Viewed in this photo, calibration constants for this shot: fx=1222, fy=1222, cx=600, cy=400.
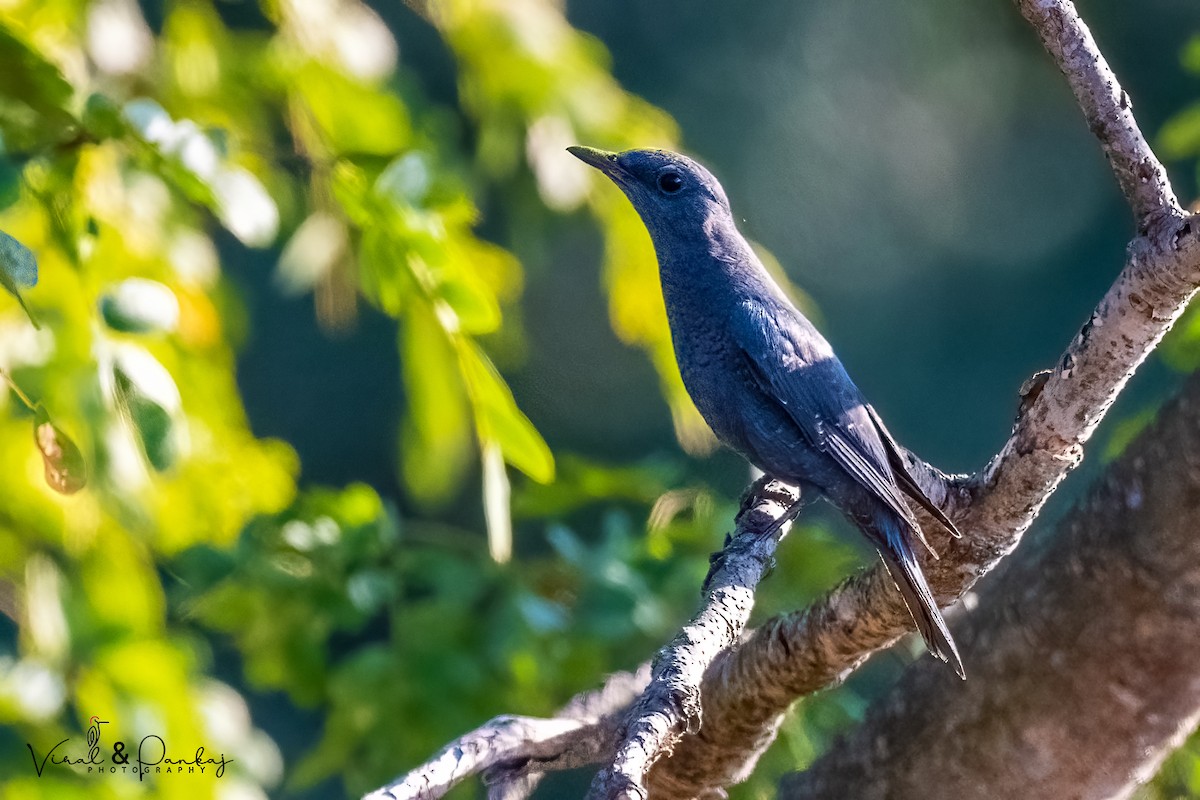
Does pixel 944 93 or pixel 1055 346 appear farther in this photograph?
pixel 944 93

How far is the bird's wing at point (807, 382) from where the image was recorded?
1817mm

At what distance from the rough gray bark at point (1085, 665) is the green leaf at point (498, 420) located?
71cm

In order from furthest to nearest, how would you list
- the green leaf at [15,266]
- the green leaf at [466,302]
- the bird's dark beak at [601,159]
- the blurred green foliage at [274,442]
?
the bird's dark beak at [601,159], the green leaf at [466,302], the blurred green foliage at [274,442], the green leaf at [15,266]

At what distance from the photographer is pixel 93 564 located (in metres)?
1.75

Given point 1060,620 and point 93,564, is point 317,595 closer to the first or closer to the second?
point 93,564

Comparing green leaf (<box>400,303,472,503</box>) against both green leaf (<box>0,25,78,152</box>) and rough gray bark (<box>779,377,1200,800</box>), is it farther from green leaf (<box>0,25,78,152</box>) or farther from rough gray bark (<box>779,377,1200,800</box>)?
rough gray bark (<box>779,377,1200,800</box>)

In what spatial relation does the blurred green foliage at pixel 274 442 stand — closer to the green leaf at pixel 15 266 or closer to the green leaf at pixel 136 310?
the green leaf at pixel 136 310

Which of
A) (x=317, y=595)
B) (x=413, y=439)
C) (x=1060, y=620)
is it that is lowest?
(x=317, y=595)

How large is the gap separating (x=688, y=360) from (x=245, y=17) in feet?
7.77

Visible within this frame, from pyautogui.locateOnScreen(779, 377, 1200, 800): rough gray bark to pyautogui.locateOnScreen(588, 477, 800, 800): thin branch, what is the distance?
35 cm

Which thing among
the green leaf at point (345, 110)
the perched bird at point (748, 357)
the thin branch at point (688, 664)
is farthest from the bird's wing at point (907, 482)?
the green leaf at point (345, 110)

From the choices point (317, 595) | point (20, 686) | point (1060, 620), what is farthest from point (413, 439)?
point (1060, 620)

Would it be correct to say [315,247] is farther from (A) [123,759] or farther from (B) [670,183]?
(A) [123,759]

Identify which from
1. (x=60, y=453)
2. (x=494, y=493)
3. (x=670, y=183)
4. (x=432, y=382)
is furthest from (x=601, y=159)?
(x=60, y=453)
